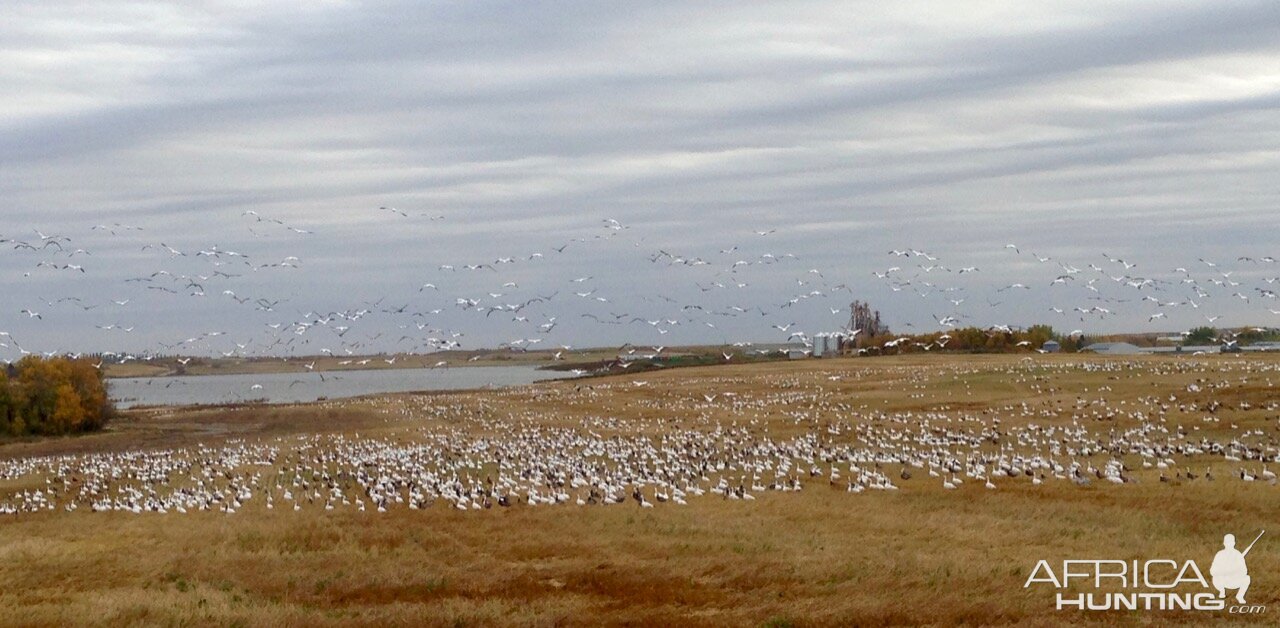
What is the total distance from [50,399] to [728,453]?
163 feet

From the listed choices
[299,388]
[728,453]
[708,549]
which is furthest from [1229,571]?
[299,388]

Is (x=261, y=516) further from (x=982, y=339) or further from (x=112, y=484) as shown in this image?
(x=982, y=339)

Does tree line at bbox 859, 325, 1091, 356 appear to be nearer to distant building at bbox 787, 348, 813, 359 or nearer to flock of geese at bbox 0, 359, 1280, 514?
distant building at bbox 787, 348, 813, 359

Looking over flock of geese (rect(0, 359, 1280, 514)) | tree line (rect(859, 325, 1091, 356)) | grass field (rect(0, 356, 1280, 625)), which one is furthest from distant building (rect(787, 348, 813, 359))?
grass field (rect(0, 356, 1280, 625))

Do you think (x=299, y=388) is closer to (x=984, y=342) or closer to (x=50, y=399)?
(x=50, y=399)

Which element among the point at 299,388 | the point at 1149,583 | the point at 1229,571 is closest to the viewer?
the point at 1229,571

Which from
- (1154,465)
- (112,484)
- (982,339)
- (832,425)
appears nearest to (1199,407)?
(832,425)

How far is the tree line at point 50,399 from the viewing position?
6831 centimetres

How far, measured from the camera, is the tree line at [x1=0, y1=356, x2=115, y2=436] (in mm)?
68312

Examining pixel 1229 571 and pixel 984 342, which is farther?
pixel 984 342

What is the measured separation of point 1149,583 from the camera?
628 inches

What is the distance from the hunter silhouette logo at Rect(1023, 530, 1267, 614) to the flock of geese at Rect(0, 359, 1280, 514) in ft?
26.5

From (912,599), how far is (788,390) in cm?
5267

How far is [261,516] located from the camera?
83.9 ft
